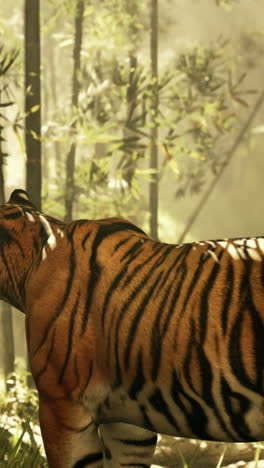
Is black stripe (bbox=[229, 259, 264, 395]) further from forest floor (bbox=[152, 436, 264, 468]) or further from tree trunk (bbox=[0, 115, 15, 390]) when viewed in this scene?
tree trunk (bbox=[0, 115, 15, 390])

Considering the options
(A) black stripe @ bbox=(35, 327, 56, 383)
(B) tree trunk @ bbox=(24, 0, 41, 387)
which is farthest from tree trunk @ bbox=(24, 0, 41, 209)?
(A) black stripe @ bbox=(35, 327, 56, 383)

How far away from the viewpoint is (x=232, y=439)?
1.24m

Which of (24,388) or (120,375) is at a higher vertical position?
(120,375)

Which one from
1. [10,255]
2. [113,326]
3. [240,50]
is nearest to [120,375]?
[113,326]

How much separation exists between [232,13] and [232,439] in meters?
11.0

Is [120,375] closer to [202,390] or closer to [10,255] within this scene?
[202,390]

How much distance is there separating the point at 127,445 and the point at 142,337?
0.44 metres

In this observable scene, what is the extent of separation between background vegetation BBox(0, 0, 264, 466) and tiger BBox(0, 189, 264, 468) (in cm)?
64

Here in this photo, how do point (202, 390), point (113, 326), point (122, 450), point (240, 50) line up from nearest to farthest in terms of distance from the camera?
point (202, 390)
point (113, 326)
point (122, 450)
point (240, 50)

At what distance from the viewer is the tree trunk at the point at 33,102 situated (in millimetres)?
3450

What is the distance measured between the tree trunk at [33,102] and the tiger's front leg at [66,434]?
7.32 feet

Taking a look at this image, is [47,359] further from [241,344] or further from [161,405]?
[241,344]

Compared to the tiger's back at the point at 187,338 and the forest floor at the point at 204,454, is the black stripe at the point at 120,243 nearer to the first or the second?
the tiger's back at the point at 187,338

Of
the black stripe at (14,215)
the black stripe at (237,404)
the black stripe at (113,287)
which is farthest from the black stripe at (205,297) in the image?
the black stripe at (14,215)
